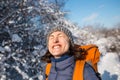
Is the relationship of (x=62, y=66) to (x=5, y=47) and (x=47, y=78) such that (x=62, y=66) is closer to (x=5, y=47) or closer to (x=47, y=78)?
(x=47, y=78)

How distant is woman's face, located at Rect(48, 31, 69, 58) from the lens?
2.67 metres

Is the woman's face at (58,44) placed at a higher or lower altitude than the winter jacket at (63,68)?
higher

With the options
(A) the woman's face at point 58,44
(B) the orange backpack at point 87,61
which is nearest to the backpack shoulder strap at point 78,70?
(B) the orange backpack at point 87,61

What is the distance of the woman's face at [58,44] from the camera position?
105 inches

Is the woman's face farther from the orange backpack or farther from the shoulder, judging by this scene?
the shoulder

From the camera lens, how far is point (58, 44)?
8.83ft

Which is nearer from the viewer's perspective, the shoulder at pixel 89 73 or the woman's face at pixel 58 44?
the shoulder at pixel 89 73

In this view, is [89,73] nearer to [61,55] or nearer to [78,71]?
[78,71]

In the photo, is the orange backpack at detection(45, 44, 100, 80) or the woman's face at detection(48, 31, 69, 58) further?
the woman's face at detection(48, 31, 69, 58)

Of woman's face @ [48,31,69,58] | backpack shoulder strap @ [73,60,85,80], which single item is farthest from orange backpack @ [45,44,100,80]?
woman's face @ [48,31,69,58]

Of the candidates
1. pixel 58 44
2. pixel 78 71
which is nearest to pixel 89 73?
pixel 78 71

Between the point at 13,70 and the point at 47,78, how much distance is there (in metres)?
3.21

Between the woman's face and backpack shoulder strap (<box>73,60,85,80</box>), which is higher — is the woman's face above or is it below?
above

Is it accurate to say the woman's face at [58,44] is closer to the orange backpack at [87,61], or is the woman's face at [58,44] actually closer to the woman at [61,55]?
the woman at [61,55]
